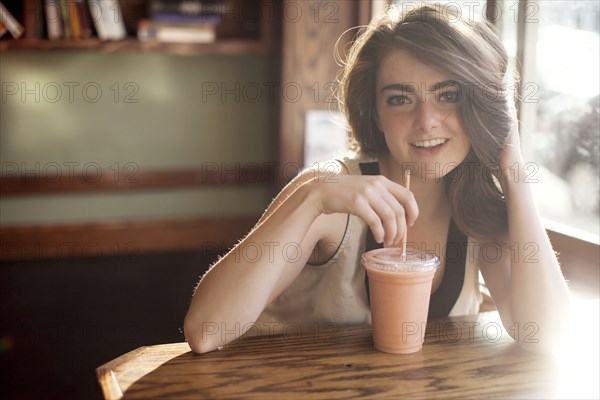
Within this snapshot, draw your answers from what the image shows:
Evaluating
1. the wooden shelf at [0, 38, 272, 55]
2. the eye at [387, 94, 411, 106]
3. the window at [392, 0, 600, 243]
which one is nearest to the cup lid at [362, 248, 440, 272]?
the eye at [387, 94, 411, 106]

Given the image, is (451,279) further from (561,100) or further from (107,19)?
(107,19)

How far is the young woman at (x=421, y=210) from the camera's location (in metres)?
1.19

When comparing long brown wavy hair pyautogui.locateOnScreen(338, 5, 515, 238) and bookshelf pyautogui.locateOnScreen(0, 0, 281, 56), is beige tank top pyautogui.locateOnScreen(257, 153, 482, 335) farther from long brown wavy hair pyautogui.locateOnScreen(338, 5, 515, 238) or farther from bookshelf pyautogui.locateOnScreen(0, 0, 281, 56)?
bookshelf pyautogui.locateOnScreen(0, 0, 281, 56)

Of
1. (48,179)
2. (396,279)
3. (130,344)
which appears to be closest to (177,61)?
(48,179)

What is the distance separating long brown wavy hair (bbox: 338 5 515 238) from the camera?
4.60 ft

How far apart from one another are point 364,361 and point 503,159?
0.57 metres

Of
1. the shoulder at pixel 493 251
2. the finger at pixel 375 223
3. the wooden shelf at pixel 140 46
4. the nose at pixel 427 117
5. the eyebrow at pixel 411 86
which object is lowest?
the shoulder at pixel 493 251

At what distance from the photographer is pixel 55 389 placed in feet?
8.38

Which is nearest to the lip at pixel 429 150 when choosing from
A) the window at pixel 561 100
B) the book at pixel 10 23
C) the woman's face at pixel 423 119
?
the woman's face at pixel 423 119

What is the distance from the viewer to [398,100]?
148cm

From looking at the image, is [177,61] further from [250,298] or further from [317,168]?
[250,298]

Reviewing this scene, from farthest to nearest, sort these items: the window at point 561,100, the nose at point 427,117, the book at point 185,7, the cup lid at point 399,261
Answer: the book at point 185,7, the window at point 561,100, the nose at point 427,117, the cup lid at point 399,261

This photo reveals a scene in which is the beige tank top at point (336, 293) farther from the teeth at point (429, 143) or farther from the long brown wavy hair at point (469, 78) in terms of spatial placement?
the teeth at point (429, 143)

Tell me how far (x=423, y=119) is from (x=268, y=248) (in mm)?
447
